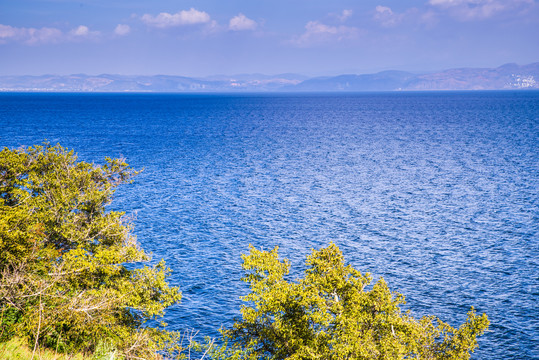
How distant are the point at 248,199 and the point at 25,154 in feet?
147

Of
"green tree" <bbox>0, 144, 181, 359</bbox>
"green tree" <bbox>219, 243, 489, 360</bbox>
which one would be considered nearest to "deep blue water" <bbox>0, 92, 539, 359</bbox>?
"green tree" <bbox>0, 144, 181, 359</bbox>

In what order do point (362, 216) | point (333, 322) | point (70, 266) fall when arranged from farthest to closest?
point (362, 216) < point (70, 266) < point (333, 322)

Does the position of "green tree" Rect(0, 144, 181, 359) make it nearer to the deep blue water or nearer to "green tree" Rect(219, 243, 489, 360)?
"green tree" Rect(219, 243, 489, 360)

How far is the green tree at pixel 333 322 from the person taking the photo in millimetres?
21969

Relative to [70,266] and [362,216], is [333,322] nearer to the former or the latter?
[70,266]

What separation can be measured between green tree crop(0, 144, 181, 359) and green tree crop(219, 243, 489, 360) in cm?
711

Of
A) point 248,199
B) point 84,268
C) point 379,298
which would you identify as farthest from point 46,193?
point 248,199

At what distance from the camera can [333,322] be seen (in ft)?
74.2

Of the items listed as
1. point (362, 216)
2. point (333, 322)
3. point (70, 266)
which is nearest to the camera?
point (333, 322)

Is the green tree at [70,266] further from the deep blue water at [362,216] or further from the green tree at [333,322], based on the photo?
the deep blue water at [362,216]

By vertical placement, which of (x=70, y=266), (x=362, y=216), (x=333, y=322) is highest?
(x=70, y=266)

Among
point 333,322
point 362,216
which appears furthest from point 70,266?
point 362,216

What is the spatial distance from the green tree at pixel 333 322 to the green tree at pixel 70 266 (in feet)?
23.3

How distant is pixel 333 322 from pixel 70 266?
16.1m
